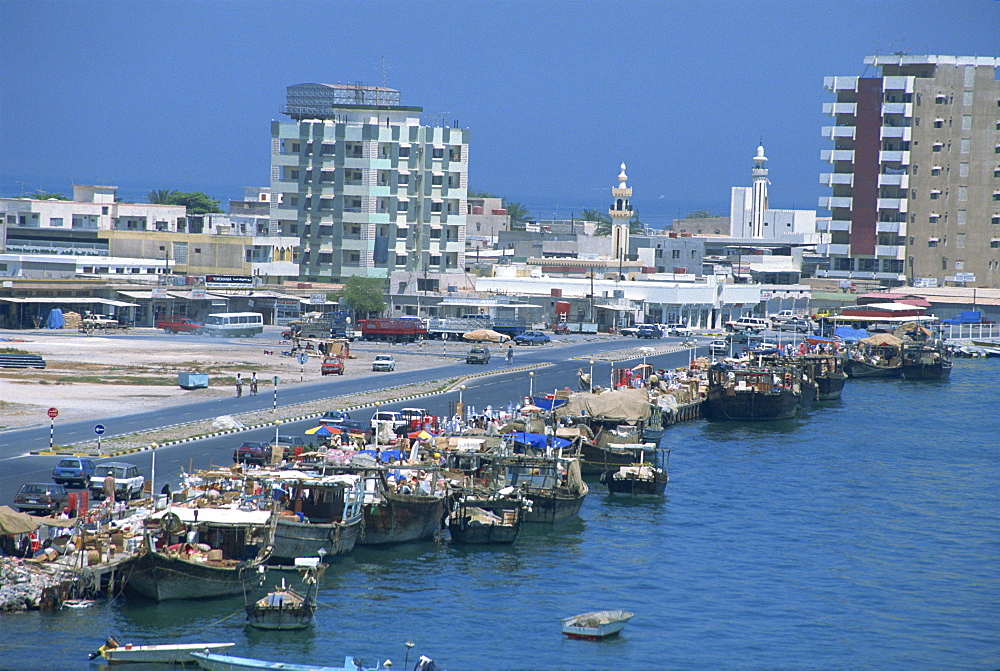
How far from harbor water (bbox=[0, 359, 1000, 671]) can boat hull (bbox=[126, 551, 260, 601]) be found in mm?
378

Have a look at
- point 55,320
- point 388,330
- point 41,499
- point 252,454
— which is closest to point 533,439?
point 252,454

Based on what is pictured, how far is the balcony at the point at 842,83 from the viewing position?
178475mm

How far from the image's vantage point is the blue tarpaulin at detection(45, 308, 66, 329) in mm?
121625

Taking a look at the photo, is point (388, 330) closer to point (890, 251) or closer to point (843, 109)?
point (843, 109)

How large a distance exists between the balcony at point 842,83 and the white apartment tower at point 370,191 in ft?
179

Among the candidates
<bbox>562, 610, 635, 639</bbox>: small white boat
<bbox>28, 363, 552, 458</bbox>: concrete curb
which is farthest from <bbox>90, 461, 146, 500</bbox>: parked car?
<bbox>562, 610, 635, 639</bbox>: small white boat

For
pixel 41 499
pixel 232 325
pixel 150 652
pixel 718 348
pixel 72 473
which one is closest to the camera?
pixel 150 652

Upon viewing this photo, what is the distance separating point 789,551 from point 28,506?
28.5 meters

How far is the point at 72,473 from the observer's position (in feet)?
167

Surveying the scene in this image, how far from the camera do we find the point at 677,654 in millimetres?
40844

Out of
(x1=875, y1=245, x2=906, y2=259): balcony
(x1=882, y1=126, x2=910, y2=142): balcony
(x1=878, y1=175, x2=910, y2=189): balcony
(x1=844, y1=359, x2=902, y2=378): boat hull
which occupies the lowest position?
(x1=844, y1=359, x2=902, y2=378): boat hull

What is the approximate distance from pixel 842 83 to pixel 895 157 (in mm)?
11960

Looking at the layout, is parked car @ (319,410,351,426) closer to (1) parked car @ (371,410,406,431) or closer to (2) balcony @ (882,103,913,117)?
(1) parked car @ (371,410,406,431)

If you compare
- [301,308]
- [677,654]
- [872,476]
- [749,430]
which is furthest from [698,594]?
[301,308]
